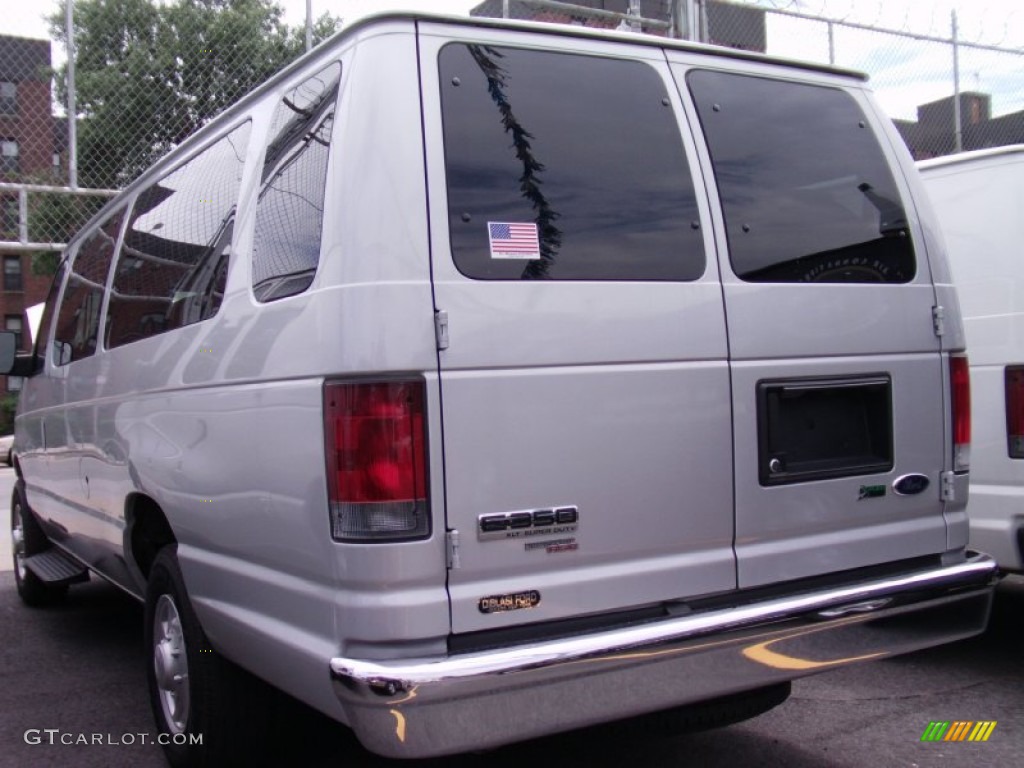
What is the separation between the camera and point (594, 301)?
9.37ft

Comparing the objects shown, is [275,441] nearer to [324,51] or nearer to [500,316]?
[500,316]

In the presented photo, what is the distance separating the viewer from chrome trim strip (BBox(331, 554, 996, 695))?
8.06 ft

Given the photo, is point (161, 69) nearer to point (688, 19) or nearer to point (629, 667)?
point (688, 19)

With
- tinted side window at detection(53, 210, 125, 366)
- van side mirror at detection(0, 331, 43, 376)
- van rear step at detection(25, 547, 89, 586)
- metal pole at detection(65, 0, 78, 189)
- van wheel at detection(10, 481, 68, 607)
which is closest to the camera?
tinted side window at detection(53, 210, 125, 366)

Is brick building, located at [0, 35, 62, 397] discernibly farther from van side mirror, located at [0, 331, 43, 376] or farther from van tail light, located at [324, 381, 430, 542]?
van tail light, located at [324, 381, 430, 542]

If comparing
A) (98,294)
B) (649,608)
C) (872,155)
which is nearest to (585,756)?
(649,608)

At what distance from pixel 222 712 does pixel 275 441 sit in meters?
1.05

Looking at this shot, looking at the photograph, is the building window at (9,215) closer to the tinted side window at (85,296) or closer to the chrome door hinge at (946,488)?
the tinted side window at (85,296)

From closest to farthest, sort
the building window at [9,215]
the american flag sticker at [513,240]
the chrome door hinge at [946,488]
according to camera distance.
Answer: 1. the american flag sticker at [513,240]
2. the chrome door hinge at [946,488]
3. the building window at [9,215]

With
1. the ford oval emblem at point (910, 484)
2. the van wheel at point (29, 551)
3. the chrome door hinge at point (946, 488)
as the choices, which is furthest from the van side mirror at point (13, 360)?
the chrome door hinge at point (946, 488)

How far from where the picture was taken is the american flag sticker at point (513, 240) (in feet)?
9.09

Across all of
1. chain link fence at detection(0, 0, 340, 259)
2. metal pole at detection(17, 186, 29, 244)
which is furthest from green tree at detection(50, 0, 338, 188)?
metal pole at detection(17, 186, 29, 244)

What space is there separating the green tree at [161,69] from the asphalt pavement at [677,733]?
5.47m

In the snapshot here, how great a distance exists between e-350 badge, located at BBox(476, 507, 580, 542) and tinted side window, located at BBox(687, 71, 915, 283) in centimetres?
95
